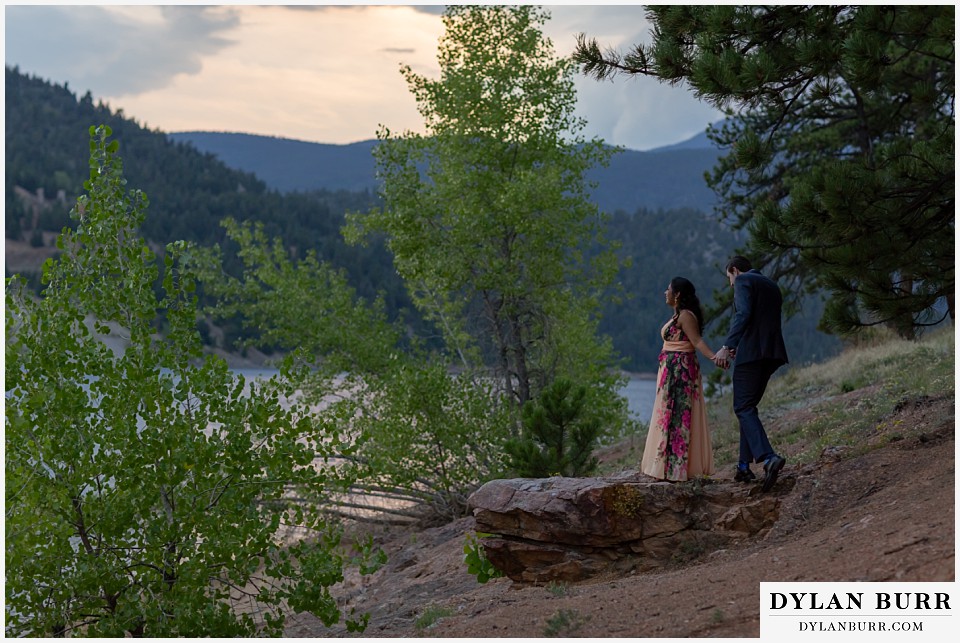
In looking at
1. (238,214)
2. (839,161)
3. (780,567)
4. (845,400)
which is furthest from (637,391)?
(780,567)

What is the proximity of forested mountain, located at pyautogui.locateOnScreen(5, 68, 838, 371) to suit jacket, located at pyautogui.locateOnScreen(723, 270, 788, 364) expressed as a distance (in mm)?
61071

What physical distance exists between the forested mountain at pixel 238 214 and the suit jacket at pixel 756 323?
61.1 m

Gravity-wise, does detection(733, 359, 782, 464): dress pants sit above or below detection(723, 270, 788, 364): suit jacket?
below

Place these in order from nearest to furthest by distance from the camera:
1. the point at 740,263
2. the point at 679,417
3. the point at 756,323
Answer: the point at 756,323
the point at 740,263
the point at 679,417

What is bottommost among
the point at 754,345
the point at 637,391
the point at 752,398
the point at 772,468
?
the point at 637,391

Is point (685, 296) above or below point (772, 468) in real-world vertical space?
above

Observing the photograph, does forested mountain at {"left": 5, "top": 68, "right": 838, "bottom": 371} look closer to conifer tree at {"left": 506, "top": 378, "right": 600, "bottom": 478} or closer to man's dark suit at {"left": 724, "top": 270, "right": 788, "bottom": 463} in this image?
conifer tree at {"left": 506, "top": 378, "right": 600, "bottom": 478}

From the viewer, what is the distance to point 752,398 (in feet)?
31.0

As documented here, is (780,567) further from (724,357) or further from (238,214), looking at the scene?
(238,214)

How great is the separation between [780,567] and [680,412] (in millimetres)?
2449

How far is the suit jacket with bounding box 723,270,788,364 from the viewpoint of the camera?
30.9ft

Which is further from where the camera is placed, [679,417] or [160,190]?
[160,190]

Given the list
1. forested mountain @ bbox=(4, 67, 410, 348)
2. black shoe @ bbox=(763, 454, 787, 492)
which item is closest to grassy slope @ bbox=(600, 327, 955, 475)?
black shoe @ bbox=(763, 454, 787, 492)

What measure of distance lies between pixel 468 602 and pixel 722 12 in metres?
6.56
